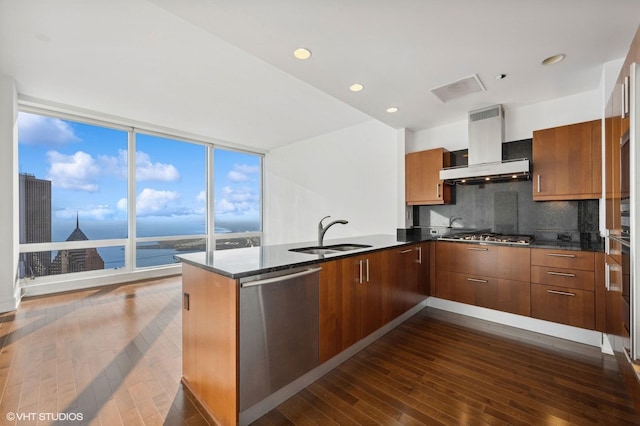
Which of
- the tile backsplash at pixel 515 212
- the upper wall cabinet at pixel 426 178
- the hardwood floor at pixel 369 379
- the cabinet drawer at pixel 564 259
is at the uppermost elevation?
the upper wall cabinet at pixel 426 178

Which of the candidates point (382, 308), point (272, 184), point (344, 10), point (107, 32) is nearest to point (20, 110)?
point (107, 32)

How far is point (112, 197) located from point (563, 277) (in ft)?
20.5

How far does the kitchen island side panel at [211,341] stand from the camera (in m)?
1.36

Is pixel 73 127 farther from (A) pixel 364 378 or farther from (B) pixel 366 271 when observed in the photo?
(A) pixel 364 378

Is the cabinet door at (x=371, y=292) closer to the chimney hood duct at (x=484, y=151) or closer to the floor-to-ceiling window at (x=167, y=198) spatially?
the chimney hood duct at (x=484, y=151)

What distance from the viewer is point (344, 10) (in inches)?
65.0

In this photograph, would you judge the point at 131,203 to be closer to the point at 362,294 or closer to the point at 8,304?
the point at 8,304

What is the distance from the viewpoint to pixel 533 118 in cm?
311

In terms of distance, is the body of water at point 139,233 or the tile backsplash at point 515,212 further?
the body of water at point 139,233

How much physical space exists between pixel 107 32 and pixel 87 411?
288cm

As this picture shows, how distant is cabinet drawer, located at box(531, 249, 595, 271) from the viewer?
2309 millimetres

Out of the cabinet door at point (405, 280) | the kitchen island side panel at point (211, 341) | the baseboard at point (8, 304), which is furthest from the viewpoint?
the baseboard at point (8, 304)

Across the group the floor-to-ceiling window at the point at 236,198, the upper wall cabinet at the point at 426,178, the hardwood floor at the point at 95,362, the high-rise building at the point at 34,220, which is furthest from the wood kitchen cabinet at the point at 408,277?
the high-rise building at the point at 34,220

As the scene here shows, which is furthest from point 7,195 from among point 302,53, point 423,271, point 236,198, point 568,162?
point 568,162
